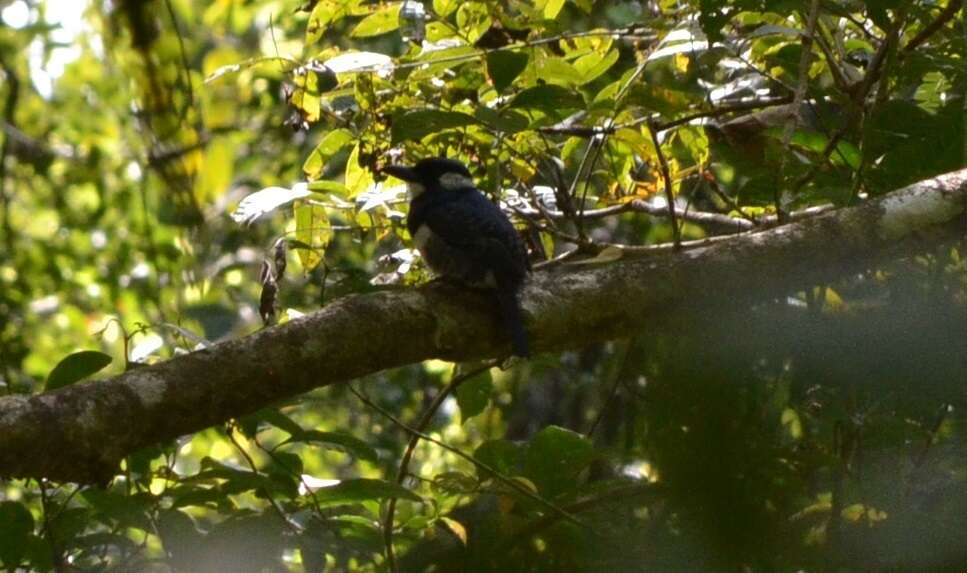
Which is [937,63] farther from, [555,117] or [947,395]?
[947,395]

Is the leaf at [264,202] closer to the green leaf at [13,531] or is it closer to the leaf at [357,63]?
the leaf at [357,63]

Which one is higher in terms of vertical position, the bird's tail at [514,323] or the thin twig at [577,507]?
the bird's tail at [514,323]

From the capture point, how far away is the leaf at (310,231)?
399 cm

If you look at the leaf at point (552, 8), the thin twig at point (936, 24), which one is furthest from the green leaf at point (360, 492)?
the thin twig at point (936, 24)

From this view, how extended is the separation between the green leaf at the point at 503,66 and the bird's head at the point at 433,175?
678mm

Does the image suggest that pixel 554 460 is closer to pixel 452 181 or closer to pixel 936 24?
pixel 452 181

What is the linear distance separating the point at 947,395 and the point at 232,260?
5805 millimetres

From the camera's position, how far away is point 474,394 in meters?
3.93

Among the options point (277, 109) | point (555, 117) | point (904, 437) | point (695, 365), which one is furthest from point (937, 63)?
point (277, 109)

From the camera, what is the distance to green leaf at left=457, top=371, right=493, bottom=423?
3.92 meters

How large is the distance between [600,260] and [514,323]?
556mm

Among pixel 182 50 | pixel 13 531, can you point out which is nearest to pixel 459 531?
pixel 13 531

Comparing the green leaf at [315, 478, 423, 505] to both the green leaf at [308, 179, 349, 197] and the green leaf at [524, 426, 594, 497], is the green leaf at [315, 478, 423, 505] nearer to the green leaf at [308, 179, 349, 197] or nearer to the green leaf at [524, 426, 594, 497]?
the green leaf at [524, 426, 594, 497]

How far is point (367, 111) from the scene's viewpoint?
3.88 meters
